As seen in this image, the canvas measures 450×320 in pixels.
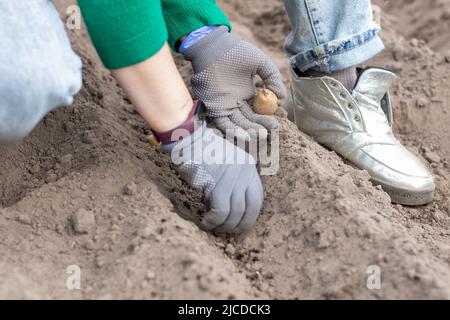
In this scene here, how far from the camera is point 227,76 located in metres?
1.82

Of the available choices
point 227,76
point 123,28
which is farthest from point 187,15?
point 123,28

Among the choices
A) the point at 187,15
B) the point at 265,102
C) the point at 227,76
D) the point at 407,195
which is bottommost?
the point at 407,195

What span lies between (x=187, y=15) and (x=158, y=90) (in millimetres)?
420

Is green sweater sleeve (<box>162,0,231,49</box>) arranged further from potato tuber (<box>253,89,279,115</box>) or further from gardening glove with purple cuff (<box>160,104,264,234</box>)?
gardening glove with purple cuff (<box>160,104,264,234</box>)

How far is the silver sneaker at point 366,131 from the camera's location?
1.94 meters

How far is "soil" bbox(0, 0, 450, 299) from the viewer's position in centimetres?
136

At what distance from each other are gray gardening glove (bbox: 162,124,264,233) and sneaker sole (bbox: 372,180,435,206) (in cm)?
55

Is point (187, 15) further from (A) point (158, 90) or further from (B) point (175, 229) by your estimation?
(B) point (175, 229)

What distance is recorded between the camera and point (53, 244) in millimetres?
1517

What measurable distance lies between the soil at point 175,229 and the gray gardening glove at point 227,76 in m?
0.16

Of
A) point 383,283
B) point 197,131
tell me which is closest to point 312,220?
point 383,283

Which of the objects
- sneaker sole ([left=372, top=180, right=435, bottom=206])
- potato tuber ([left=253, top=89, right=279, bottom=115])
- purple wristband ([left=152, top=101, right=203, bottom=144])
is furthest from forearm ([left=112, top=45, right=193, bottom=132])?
sneaker sole ([left=372, top=180, right=435, bottom=206])

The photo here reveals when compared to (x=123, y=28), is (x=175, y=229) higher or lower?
lower

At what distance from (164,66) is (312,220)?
551 mm
